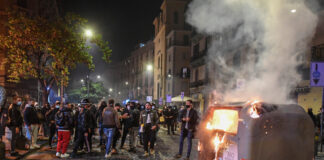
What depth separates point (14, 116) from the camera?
29.6ft

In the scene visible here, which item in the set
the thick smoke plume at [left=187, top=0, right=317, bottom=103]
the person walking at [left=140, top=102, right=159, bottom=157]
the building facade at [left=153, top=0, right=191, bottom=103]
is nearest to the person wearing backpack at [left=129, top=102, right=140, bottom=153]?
the person walking at [left=140, top=102, right=159, bottom=157]

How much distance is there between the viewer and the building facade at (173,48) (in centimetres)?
4631

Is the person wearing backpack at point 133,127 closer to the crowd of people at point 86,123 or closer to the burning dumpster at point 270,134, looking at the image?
the crowd of people at point 86,123

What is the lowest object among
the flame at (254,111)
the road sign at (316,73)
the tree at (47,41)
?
the flame at (254,111)

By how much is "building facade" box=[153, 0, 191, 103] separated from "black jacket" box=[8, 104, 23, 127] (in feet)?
110

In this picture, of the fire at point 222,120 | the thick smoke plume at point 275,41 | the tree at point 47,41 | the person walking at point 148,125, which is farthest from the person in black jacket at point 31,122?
the thick smoke plume at point 275,41

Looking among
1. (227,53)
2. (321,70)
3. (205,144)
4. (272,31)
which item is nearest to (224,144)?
(205,144)

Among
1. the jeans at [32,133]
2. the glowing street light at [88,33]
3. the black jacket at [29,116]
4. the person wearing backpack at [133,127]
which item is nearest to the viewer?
the black jacket at [29,116]

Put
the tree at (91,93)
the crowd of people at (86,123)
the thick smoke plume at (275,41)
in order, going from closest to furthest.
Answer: the crowd of people at (86,123) → the thick smoke plume at (275,41) → the tree at (91,93)

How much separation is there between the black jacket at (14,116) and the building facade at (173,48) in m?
33.4

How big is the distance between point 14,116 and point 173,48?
38.2 m

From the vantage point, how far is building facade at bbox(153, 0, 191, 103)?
46.3 metres

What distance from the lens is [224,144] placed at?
5297 millimetres

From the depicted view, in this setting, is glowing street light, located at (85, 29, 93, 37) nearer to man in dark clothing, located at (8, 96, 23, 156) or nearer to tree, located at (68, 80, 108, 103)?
man in dark clothing, located at (8, 96, 23, 156)
